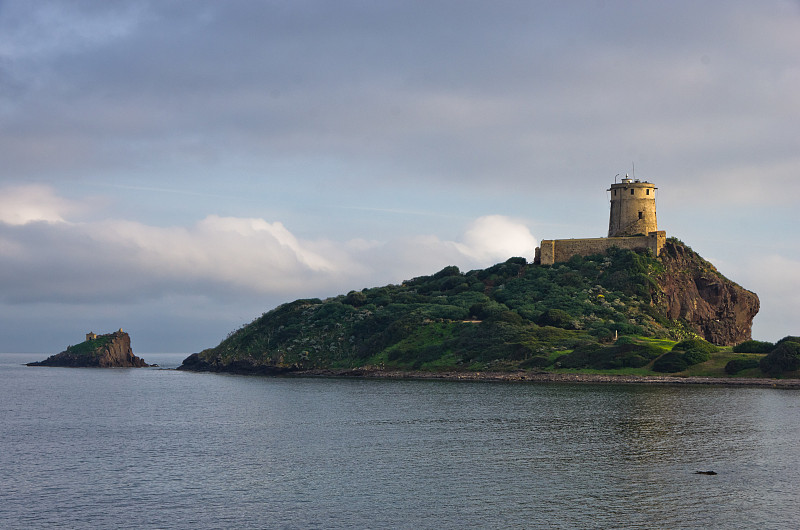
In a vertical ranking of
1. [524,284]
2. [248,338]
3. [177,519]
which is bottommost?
[177,519]

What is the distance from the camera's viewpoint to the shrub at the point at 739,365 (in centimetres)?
9956

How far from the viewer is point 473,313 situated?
447ft

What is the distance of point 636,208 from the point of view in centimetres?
15438

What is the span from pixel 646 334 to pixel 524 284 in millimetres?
29714

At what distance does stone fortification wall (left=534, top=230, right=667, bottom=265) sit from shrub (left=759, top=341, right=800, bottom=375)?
4991 centimetres

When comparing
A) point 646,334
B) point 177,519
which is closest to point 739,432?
point 177,519

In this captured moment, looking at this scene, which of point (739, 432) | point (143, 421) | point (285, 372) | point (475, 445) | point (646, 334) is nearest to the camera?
point (475, 445)

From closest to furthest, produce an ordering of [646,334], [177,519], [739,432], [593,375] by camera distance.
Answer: [177,519], [739,432], [593,375], [646,334]

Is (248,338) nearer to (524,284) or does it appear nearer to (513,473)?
(524,284)

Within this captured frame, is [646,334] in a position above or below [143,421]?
above

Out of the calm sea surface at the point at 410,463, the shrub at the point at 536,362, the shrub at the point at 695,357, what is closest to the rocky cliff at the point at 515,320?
the shrub at the point at 536,362

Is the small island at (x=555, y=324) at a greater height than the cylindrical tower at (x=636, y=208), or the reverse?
the cylindrical tower at (x=636, y=208)

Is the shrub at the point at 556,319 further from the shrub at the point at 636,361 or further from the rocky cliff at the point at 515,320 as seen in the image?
the shrub at the point at 636,361

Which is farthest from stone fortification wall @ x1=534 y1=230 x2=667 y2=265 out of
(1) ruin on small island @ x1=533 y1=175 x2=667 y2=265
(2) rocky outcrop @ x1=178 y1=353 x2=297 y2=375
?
(2) rocky outcrop @ x1=178 y1=353 x2=297 y2=375
